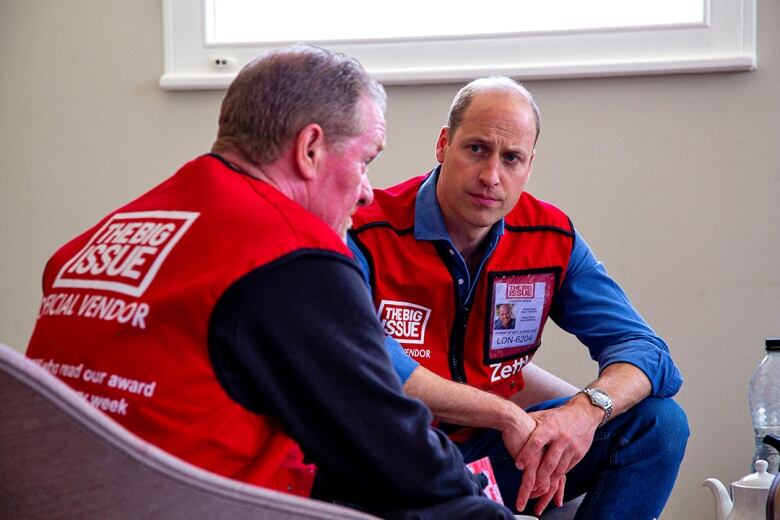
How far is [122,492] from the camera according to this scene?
91cm

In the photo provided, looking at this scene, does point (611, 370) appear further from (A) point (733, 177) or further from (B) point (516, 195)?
(A) point (733, 177)

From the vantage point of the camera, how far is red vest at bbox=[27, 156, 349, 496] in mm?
995

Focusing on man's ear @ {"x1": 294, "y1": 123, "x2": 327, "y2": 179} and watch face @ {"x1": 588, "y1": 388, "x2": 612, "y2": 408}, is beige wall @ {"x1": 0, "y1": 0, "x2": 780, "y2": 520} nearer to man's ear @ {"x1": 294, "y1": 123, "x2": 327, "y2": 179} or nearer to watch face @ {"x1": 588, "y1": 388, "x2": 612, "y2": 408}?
watch face @ {"x1": 588, "y1": 388, "x2": 612, "y2": 408}

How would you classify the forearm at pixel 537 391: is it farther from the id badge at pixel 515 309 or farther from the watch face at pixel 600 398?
the watch face at pixel 600 398

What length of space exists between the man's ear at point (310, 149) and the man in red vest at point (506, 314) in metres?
0.67

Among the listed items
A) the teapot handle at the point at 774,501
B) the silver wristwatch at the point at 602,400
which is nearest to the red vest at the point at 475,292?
the silver wristwatch at the point at 602,400

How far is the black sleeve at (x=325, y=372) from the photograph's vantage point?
100cm

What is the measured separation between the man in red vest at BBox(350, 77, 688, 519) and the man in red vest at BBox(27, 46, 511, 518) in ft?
2.32

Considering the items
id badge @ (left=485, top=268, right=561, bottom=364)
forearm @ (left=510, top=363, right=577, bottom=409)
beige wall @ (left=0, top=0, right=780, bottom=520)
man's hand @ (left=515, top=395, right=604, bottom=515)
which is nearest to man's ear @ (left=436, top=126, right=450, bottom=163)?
id badge @ (left=485, top=268, right=561, bottom=364)

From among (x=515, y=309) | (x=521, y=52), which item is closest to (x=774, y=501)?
(x=515, y=309)

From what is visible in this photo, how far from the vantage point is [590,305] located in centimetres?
211

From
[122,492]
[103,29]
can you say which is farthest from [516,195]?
[103,29]

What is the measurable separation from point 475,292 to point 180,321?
1127mm

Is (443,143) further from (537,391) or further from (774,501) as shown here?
(774,501)
